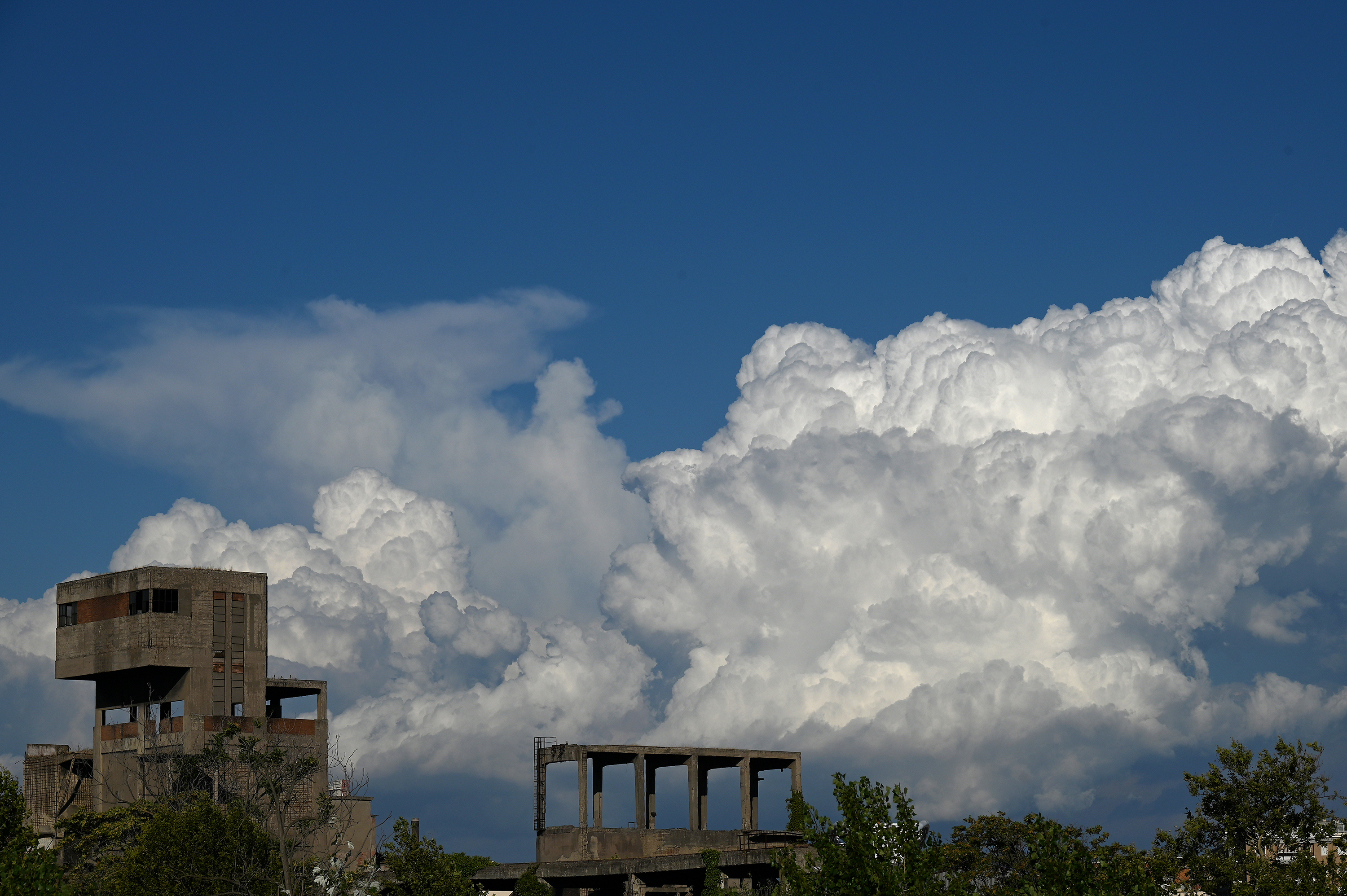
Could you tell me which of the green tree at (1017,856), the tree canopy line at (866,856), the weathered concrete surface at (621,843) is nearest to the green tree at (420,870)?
the tree canopy line at (866,856)

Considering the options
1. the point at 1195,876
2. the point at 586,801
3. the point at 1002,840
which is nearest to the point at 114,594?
the point at 586,801

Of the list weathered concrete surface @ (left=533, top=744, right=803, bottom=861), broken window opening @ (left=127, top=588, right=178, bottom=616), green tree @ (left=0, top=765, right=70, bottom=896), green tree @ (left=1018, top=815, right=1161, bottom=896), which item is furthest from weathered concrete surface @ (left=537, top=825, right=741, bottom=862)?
green tree @ (left=1018, top=815, right=1161, bottom=896)

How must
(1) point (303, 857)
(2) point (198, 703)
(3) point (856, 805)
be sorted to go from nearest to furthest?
(3) point (856, 805)
(1) point (303, 857)
(2) point (198, 703)

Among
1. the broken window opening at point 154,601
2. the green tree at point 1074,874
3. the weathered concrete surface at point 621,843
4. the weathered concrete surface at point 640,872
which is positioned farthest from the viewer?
the broken window opening at point 154,601

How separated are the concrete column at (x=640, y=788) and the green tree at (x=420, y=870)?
40.8 meters

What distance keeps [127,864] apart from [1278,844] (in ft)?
171

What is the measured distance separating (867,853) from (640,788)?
6295cm

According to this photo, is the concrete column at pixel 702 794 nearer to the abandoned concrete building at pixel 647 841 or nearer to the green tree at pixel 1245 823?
the abandoned concrete building at pixel 647 841

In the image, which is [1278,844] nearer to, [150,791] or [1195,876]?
[1195,876]

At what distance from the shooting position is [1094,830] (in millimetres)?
73625

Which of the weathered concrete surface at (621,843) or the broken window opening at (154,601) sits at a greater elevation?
the broken window opening at (154,601)

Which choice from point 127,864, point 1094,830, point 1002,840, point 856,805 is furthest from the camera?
point 1002,840

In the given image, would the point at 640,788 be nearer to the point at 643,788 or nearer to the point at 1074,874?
the point at 643,788

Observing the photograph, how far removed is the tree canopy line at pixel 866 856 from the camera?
34688 millimetres
